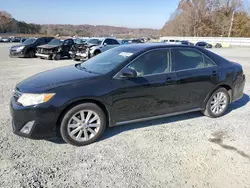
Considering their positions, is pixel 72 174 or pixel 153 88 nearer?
pixel 72 174

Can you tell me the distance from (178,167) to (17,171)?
2106 mm

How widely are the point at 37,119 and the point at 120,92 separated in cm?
131

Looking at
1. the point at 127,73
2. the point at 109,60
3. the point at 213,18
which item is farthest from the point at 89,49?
the point at 213,18

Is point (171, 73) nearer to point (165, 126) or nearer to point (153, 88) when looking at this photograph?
point (153, 88)

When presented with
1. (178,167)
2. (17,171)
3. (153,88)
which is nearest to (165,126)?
(153,88)

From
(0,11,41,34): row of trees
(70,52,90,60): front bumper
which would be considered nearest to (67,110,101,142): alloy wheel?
(70,52,90,60): front bumper

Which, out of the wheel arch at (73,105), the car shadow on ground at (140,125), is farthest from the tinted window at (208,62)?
the wheel arch at (73,105)

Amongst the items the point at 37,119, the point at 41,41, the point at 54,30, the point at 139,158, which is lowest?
the point at 139,158

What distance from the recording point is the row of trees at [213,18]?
60031 millimetres

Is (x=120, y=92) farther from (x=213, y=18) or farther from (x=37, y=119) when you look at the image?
(x=213, y=18)

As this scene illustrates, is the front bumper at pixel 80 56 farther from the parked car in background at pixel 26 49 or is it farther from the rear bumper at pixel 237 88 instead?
the rear bumper at pixel 237 88

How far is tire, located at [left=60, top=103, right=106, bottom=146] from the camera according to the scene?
125 inches

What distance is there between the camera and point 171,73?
3.85 m

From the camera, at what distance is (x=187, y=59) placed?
4.11 m
